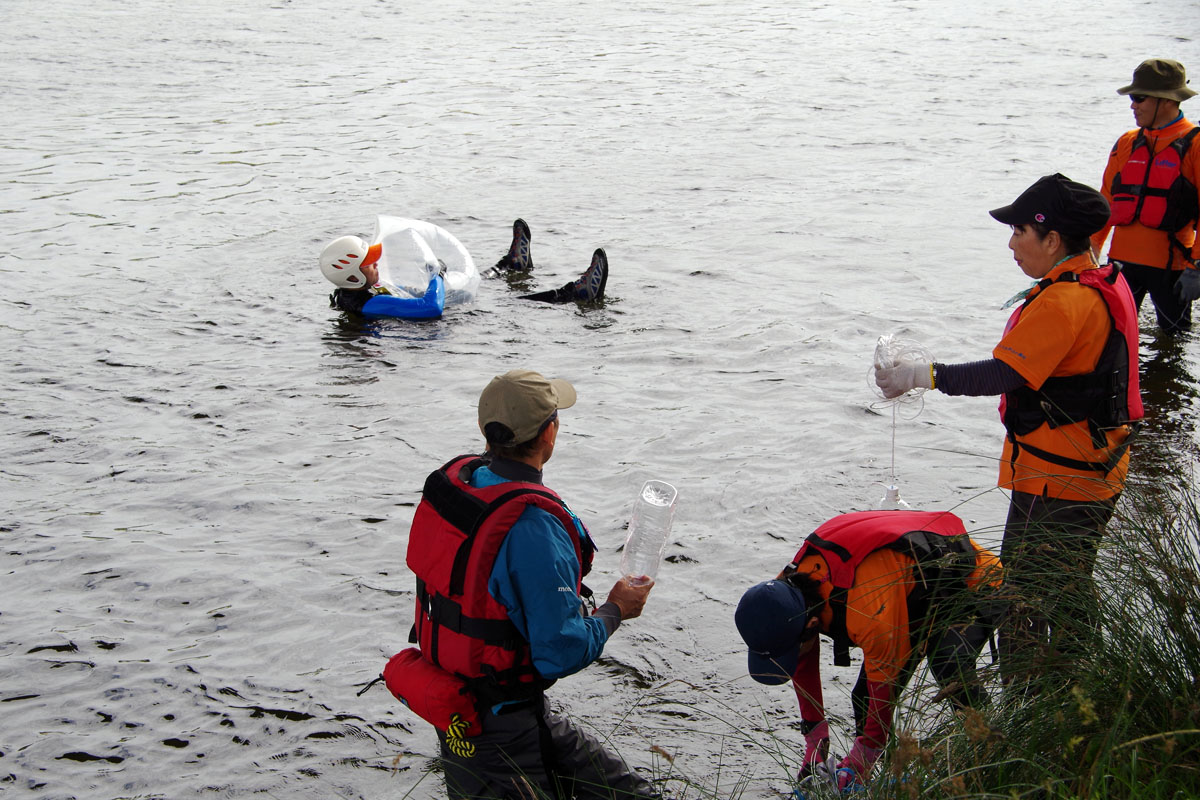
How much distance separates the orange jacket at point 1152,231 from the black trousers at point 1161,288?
0.31 feet

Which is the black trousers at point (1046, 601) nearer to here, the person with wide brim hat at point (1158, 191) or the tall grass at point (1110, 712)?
the tall grass at point (1110, 712)

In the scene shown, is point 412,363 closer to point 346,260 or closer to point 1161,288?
point 346,260

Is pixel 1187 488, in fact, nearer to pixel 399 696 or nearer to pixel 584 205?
pixel 399 696

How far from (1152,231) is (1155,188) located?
33 centimetres

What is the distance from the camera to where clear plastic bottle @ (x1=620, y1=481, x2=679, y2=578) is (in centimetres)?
450

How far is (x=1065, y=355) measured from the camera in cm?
427

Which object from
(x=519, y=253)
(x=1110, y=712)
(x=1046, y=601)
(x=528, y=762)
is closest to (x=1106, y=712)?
(x=1110, y=712)

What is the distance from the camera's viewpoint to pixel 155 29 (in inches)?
1005

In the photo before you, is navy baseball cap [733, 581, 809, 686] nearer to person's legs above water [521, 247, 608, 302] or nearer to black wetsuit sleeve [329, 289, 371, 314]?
person's legs above water [521, 247, 608, 302]

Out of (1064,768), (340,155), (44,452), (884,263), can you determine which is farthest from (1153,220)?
(340,155)

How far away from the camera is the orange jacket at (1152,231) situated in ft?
24.8

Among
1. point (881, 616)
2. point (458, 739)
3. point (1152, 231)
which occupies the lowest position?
point (458, 739)

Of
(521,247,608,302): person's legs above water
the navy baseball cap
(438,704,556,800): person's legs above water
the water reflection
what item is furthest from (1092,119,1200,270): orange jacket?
(438,704,556,800): person's legs above water

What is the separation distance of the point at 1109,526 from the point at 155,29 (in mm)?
26694
